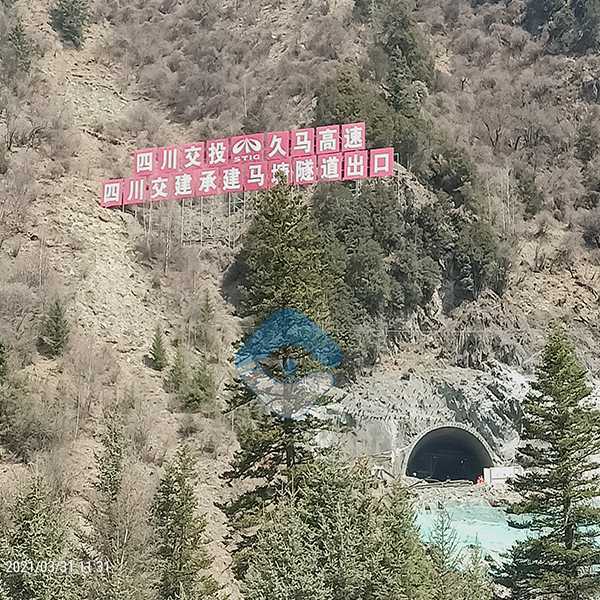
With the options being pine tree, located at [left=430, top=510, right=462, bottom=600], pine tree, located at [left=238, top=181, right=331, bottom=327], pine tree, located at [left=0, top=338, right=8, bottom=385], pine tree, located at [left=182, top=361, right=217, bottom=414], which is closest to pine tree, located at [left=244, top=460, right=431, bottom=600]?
pine tree, located at [left=430, top=510, right=462, bottom=600]

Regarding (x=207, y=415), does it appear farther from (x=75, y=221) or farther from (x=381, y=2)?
(x=381, y=2)

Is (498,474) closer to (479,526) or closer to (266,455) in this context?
(479,526)

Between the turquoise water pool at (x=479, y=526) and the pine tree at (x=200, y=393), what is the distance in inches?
317

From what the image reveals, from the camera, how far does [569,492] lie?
17.1 meters

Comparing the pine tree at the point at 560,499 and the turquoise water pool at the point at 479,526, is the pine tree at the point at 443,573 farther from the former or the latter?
the turquoise water pool at the point at 479,526

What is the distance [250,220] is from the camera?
3622 centimetres

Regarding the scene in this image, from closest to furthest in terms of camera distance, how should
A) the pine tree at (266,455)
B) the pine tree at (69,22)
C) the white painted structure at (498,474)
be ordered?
the pine tree at (266,455) → the white painted structure at (498,474) → the pine tree at (69,22)

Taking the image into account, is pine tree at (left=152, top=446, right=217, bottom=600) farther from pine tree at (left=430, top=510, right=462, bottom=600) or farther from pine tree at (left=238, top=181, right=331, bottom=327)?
pine tree at (left=430, top=510, right=462, bottom=600)

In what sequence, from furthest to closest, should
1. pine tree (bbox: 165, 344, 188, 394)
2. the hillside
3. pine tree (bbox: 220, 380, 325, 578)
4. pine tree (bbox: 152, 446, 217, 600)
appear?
pine tree (bbox: 165, 344, 188, 394), the hillside, pine tree (bbox: 220, 380, 325, 578), pine tree (bbox: 152, 446, 217, 600)

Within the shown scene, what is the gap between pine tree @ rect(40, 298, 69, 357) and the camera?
989 inches

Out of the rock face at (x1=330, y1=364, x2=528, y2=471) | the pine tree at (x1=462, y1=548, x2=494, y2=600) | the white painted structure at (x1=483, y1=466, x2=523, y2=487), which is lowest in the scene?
the pine tree at (x1=462, y1=548, x2=494, y2=600)

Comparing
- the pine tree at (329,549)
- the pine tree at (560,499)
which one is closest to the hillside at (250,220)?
the pine tree at (329,549)

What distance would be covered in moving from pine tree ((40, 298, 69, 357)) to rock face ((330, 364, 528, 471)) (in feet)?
34.0

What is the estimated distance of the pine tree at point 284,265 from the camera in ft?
59.1
